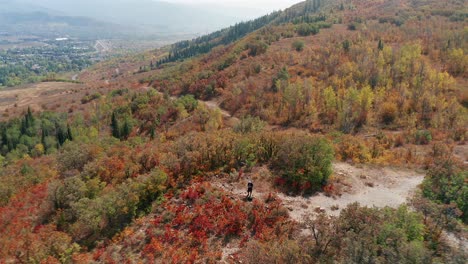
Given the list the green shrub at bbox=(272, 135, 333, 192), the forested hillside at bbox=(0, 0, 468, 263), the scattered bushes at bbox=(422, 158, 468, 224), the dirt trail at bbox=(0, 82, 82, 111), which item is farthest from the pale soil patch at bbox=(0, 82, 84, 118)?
the scattered bushes at bbox=(422, 158, 468, 224)

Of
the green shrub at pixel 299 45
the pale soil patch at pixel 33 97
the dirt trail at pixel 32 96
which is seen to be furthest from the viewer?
the dirt trail at pixel 32 96

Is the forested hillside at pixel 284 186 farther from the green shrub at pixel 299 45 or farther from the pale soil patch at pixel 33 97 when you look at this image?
the pale soil patch at pixel 33 97

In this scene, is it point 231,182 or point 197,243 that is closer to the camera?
point 197,243

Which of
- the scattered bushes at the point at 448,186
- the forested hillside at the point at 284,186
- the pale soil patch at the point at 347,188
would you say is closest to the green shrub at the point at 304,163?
the forested hillside at the point at 284,186

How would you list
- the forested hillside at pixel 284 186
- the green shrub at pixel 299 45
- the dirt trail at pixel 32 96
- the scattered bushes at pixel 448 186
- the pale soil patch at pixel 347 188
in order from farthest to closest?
the dirt trail at pixel 32 96
the green shrub at pixel 299 45
the pale soil patch at pixel 347 188
the scattered bushes at pixel 448 186
the forested hillside at pixel 284 186

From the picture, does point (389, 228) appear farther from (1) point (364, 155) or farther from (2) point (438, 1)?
(2) point (438, 1)

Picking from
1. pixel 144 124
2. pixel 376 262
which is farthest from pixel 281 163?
pixel 144 124

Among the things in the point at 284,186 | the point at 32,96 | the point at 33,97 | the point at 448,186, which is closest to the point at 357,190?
the point at 284,186

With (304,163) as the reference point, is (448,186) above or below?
above

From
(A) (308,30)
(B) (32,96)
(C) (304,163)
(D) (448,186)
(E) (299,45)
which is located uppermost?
(A) (308,30)

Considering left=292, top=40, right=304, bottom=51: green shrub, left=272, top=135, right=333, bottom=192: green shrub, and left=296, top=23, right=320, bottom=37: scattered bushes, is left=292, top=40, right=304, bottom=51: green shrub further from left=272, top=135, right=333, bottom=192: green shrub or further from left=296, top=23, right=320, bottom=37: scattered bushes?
left=272, top=135, right=333, bottom=192: green shrub

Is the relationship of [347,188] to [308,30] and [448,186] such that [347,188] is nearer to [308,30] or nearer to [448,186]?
[448,186]
